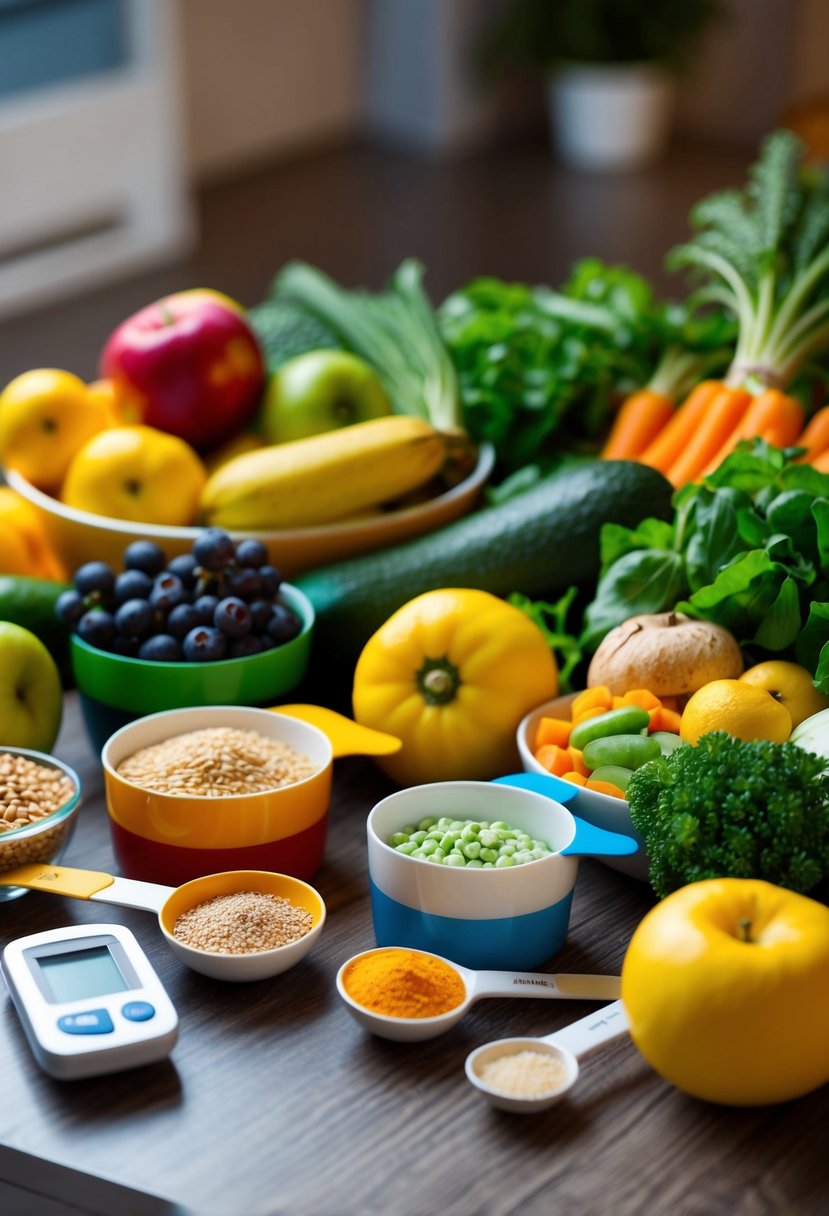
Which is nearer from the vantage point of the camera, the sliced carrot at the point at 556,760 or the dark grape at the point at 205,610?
the sliced carrot at the point at 556,760

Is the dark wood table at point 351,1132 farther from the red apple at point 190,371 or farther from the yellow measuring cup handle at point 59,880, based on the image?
the red apple at point 190,371

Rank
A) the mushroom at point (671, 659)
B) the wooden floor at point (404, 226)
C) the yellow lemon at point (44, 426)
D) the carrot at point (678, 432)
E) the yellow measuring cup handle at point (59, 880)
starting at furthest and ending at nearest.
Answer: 1. the wooden floor at point (404, 226)
2. the carrot at point (678, 432)
3. the yellow lemon at point (44, 426)
4. the mushroom at point (671, 659)
5. the yellow measuring cup handle at point (59, 880)

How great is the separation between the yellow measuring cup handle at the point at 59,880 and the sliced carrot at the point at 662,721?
0.39 metres

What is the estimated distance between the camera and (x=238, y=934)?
0.92 meters

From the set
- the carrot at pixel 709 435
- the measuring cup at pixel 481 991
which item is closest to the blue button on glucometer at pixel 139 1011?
the measuring cup at pixel 481 991

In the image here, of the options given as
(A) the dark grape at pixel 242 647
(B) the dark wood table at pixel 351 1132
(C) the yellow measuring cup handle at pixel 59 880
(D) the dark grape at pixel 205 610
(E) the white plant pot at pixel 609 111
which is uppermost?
(D) the dark grape at pixel 205 610

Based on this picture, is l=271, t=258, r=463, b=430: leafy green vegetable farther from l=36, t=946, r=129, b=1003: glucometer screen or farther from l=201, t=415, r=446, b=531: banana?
l=36, t=946, r=129, b=1003: glucometer screen

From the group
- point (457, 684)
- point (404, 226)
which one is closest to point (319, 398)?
point (457, 684)

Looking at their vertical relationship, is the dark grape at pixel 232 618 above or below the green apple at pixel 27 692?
above

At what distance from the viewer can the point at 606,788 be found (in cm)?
101

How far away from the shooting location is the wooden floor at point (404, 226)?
12.5ft

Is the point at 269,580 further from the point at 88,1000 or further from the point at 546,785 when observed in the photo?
the point at 88,1000

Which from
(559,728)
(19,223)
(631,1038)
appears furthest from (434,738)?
(19,223)

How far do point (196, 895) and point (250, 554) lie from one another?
0.34 meters
